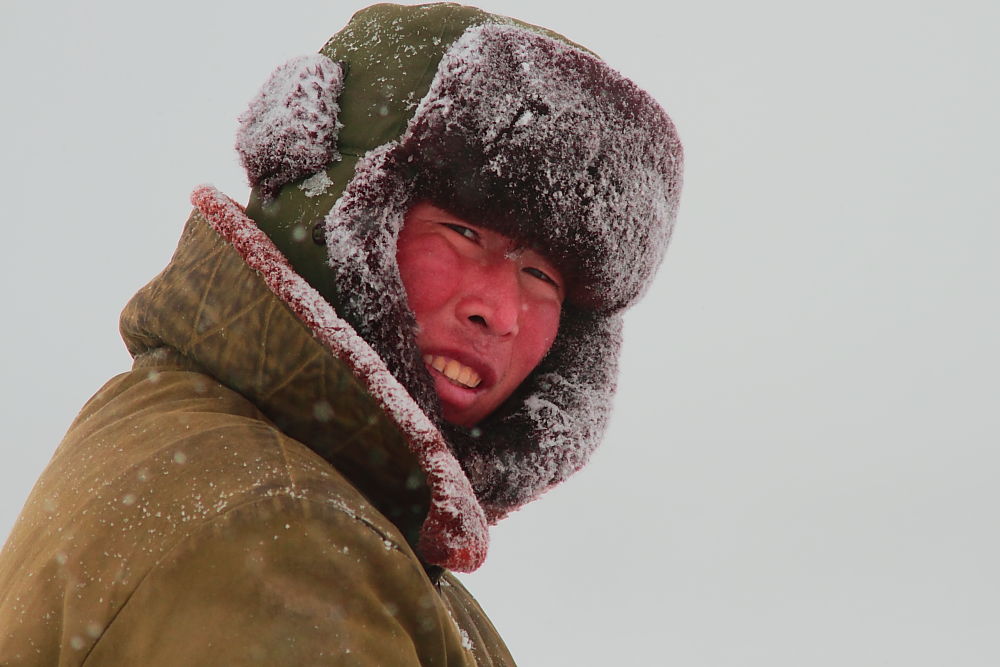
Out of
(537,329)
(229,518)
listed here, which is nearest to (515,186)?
(537,329)

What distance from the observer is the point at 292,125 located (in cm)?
140

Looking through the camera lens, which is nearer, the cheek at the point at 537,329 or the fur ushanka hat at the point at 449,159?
the fur ushanka hat at the point at 449,159

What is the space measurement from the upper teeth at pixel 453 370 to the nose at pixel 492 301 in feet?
0.23

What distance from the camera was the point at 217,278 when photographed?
1.15 metres

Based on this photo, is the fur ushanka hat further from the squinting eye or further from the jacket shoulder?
the jacket shoulder

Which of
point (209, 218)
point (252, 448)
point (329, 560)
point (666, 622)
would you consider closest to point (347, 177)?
point (209, 218)

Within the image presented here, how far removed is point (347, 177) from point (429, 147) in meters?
0.13

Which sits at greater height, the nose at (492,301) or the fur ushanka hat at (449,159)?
the fur ushanka hat at (449,159)

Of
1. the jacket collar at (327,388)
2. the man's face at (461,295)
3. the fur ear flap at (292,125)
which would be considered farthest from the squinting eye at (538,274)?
the jacket collar at (327,388)

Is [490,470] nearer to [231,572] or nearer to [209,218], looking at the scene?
[209,218]

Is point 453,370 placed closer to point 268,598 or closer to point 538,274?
point 538,274

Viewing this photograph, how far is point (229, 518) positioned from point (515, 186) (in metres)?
0.76

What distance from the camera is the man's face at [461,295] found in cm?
143

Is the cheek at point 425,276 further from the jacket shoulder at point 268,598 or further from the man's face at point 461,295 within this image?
the jacket shoulder at point 268,598
